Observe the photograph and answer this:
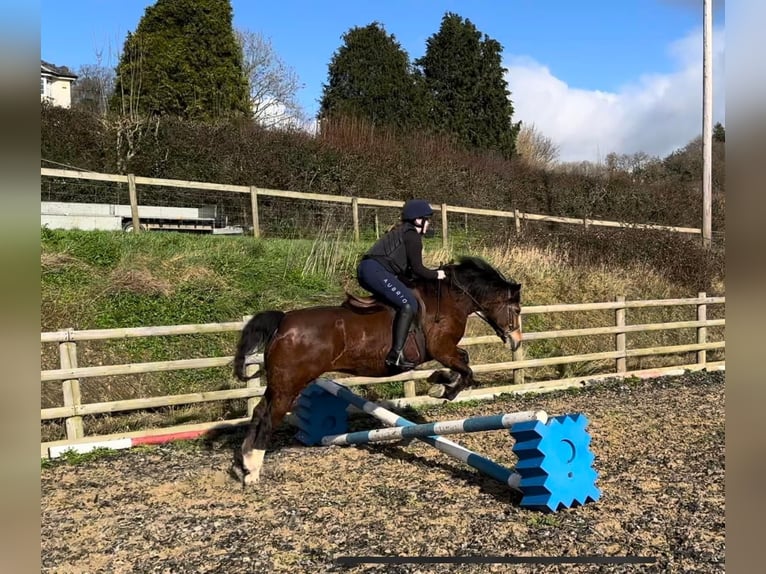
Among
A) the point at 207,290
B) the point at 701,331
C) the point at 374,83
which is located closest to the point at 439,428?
the point at 207,290

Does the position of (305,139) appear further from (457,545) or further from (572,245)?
(457,545)

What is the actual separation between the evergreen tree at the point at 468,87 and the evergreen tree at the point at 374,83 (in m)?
1.13

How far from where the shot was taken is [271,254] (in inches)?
456

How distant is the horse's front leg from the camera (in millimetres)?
5836

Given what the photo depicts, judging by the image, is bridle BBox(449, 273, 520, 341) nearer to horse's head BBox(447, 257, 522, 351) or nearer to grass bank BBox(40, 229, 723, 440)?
horse's head BBox(447, 257, 522, 351)

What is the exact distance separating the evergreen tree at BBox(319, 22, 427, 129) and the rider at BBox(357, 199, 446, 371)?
71.5 feet

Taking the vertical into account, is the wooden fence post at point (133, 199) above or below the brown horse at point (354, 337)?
above

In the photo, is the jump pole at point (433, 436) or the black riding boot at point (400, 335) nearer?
the jump pole at point (433, 436)

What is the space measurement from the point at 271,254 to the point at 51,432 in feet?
18.2

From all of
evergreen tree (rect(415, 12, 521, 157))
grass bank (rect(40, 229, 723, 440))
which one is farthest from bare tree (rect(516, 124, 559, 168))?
grass bank (rect(40, 229, 723, 440))

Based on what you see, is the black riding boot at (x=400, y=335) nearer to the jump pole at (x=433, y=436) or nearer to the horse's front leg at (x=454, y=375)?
the horse's front leg at (x=454, y=375)

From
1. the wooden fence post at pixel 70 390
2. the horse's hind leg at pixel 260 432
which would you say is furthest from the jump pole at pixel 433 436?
the wooden fence post at pixel 70 390

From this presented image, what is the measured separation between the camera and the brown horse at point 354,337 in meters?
5.27

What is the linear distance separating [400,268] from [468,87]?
85.3 ft
